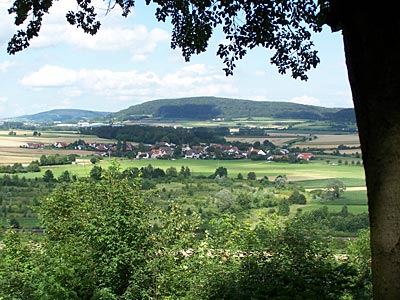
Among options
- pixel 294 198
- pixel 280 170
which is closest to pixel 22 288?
pixel 294 198

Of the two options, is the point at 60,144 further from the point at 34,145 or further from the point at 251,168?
the point at 251,168

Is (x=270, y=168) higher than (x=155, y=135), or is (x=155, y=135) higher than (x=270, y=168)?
(x=155, y=135)

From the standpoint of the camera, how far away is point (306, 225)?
36.0 ft

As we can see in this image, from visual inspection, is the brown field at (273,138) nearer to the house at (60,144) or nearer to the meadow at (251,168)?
the meadow at (251,168)

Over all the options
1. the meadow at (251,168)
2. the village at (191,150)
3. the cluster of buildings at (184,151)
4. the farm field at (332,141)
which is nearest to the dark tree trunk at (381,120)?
the meadow at (251,168)

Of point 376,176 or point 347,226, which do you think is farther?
point 347,226

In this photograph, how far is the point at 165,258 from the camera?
11734 mm

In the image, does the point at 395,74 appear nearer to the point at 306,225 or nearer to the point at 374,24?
the point at 374,24

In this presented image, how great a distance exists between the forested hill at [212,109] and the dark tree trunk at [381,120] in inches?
5030

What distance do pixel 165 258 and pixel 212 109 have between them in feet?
440

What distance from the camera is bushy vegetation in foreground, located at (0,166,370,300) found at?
29.6 ft

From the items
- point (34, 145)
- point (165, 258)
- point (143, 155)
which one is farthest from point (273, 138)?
point (165, 258)

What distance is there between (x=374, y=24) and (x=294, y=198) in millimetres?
42404

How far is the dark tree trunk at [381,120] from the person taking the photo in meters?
3.21
